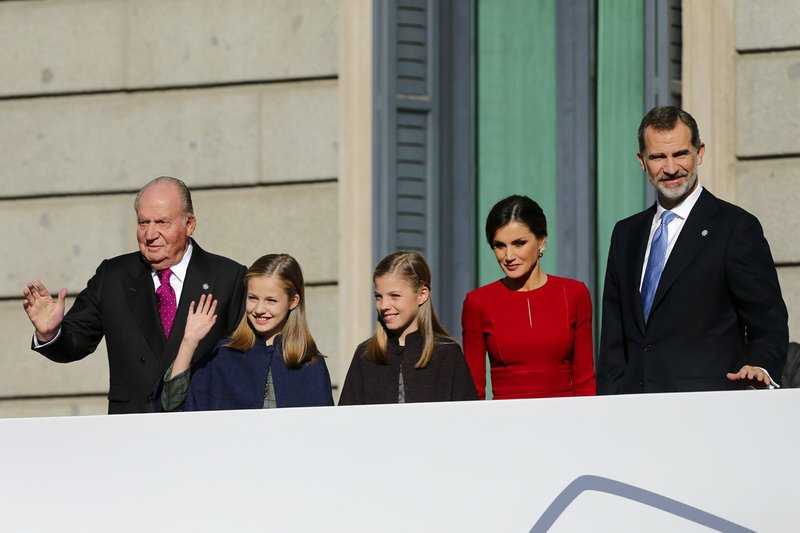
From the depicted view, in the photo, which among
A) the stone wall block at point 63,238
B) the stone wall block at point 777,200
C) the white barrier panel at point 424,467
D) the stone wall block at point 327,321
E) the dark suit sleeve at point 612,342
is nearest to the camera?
the white barrier panel at point 424,467

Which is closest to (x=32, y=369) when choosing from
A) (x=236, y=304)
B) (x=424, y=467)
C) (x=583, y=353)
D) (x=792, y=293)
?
(x=236, y=304)

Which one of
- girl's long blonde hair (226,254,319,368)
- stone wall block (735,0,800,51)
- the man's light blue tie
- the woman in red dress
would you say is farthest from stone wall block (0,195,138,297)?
the man's light blue tie

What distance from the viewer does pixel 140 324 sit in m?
6.68

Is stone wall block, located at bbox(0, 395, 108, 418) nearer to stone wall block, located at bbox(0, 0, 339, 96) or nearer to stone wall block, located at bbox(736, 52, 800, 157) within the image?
stone wall block, located at bbox(0, 0, 339, 96)

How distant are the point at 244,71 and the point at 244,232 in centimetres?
94

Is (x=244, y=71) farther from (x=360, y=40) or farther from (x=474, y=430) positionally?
(x=474, y=430)

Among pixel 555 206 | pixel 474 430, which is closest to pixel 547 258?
pixel 555 206

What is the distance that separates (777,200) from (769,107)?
51 centimetres

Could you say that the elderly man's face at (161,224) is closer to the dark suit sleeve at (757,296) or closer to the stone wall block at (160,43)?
the dark suit sleeve at (757,296)

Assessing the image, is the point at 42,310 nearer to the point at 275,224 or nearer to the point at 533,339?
the point at 533,339

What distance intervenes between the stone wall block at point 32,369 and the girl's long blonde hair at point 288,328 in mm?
3171

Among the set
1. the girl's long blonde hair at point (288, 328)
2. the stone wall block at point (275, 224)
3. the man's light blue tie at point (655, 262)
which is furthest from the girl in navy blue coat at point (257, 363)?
the stone wall block at point (275, 224)

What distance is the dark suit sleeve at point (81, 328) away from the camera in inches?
259

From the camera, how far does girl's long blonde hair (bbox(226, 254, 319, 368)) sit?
6.31 m
